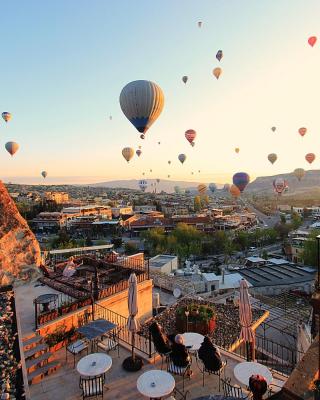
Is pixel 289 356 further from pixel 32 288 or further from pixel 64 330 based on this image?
pixel 32 288

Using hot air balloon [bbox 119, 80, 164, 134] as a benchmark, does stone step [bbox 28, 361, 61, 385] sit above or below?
below

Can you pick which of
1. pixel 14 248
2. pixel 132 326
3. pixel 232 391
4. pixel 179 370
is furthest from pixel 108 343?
pixel 14 248

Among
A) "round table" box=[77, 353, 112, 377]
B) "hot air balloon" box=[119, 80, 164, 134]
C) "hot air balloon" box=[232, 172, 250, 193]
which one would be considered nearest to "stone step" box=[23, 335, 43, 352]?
"round table" box=[77, 353, 112, 377]

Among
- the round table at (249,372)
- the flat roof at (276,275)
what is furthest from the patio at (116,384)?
the flat roof at (276,275)

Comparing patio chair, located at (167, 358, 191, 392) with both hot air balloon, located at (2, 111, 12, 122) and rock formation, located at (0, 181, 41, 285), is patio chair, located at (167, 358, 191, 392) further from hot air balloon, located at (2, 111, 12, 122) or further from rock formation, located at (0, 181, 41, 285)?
hot air balloon, located at (2, 111, 12, 122)

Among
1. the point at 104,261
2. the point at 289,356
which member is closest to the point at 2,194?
the point at 104,261

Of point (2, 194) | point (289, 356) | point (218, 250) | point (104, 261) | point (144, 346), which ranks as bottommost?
point (218, 250)

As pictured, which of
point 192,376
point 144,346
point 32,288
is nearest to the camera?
point 192,376
